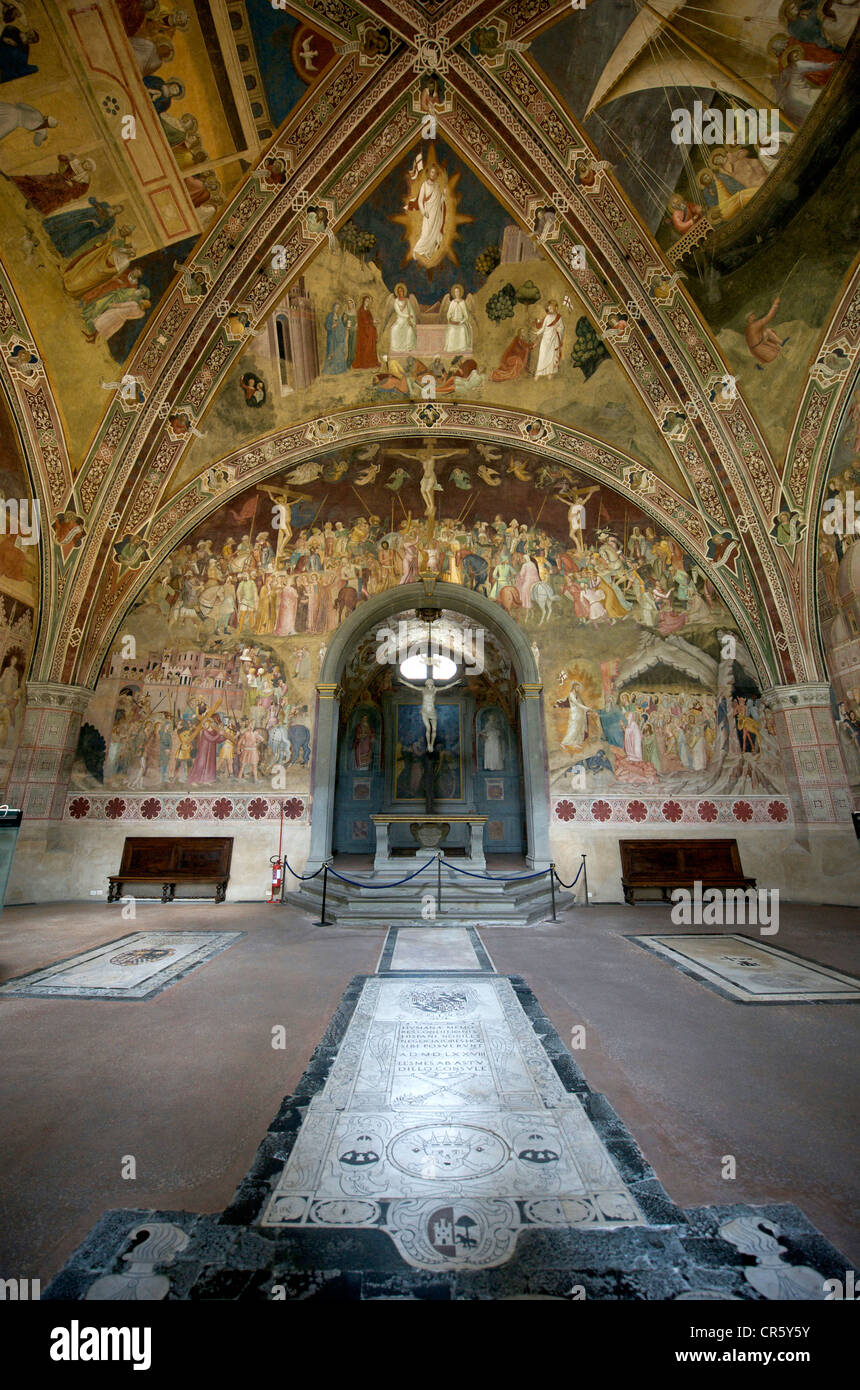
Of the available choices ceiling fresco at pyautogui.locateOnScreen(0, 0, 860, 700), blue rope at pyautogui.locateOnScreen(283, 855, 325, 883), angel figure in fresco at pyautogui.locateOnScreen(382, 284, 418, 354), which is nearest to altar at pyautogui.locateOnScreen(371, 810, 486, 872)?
blue rope at pyautogui.locateOnScreen(283, 855, 325, 883)

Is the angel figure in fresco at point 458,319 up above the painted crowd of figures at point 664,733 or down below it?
above

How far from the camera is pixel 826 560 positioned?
1095 centimetres

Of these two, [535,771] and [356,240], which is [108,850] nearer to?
[535,771]

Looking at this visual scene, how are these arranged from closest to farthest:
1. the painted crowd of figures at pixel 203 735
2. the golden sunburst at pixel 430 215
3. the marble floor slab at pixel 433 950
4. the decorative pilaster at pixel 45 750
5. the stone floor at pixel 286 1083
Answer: the stone floor at pixel 286 1083, the marble floor slab at pixel 433 950, the golden sunburst at pixel 430 215, the decorative pilaster at pixel 45 750, the painted crowd of figures at pixel 203 735

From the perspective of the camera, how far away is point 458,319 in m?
10.5

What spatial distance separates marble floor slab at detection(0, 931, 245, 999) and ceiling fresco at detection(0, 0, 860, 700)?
6633 mm

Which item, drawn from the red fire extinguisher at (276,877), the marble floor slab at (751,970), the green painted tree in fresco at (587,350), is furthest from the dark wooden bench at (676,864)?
the green painted tree in fresco at (587,350)

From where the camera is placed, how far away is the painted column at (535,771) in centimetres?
1188

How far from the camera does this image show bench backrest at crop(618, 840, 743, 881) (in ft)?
37.5

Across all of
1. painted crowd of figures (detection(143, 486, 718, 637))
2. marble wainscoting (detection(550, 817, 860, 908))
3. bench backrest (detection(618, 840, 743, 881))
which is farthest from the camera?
painted crowd of figures (detection(143, 486, 718, 637))

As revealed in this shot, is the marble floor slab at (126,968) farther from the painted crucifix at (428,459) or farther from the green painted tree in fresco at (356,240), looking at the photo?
the green painted tree in fresco at (356,240)

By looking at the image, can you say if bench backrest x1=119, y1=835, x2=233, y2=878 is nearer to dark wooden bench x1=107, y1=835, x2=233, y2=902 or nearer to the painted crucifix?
dark wooden bench x1=107, y1=835, x2=233, y2=902

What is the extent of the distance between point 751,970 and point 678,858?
5415 mm

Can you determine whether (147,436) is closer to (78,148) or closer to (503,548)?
(78,148)
